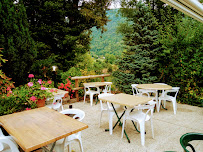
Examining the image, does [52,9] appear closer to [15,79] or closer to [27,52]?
[27,52]

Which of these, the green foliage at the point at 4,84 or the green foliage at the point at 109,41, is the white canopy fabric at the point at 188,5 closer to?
the green foliage at the point at 4,84

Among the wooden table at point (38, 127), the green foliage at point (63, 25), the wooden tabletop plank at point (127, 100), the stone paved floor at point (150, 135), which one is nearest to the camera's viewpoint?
the wooden table at point (38, 127)

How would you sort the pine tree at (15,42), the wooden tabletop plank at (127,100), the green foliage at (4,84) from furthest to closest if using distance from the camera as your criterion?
the pine tree at (15,42) < the green foliage at (4,84) < the wooden tabletop plank at (127,100)

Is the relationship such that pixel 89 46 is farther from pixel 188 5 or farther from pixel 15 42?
pixel 188 5

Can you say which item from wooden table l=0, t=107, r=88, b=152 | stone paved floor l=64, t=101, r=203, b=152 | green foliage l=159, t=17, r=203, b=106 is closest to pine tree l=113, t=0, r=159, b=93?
green foliage l=159, t=17, r=203, b=106

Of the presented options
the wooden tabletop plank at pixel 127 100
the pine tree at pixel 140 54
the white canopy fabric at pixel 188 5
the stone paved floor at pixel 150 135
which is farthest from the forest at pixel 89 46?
the white canopy fabric at pixel 188 5

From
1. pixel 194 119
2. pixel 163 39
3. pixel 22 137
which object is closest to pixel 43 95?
pixel 22 137

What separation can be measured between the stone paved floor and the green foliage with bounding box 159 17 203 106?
0.93 m

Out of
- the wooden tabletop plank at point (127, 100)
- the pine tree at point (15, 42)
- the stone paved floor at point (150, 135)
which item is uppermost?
the pine tree at point (15, 42)

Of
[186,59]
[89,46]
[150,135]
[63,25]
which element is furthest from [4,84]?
[89,46]

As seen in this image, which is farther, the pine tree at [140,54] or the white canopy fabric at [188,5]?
the pine tree at [140,54]

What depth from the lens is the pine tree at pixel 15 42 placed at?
10.9 feet

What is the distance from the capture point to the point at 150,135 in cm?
315

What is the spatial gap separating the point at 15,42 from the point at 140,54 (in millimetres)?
4795
